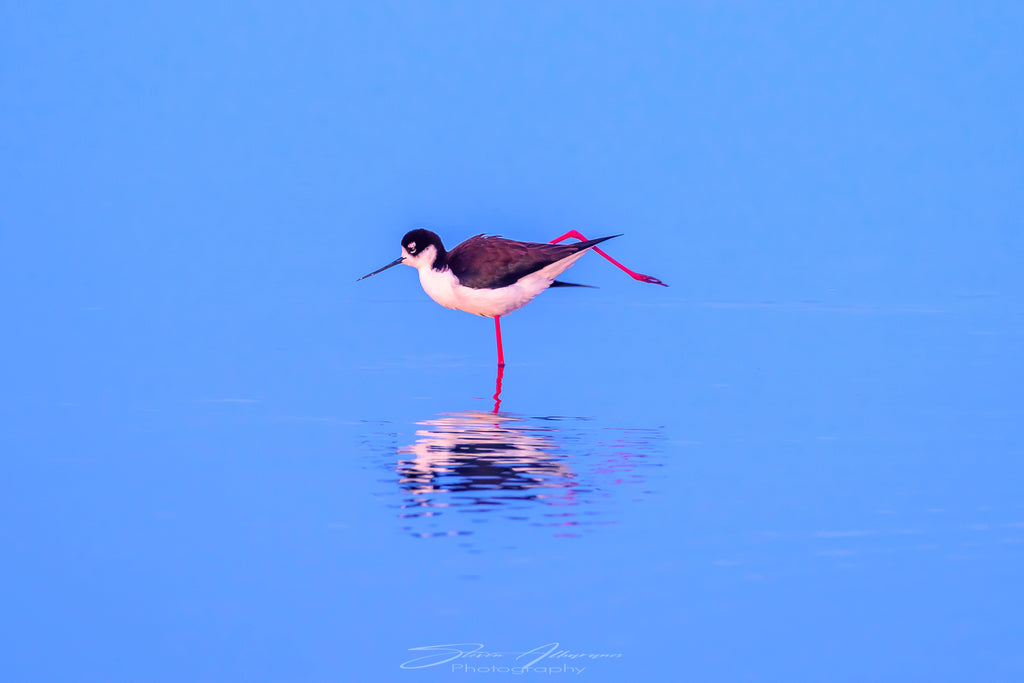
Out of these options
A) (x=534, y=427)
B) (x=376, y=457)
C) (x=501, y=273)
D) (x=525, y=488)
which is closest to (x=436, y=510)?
(x=525, y=488)

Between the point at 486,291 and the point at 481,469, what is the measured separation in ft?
10.5

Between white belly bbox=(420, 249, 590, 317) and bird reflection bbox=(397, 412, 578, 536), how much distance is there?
6.58ft

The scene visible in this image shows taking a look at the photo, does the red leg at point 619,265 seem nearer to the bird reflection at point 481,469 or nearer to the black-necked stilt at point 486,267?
the black-necked stilt at point 486,267

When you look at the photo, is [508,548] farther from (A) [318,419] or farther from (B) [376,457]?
(A) [318,419]

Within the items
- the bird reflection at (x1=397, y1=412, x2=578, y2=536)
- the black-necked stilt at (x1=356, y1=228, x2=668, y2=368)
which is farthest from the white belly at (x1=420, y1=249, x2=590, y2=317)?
the bird reflection at (x1=397, y1=412, x2=578, y2=536)

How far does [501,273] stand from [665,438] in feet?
8.78

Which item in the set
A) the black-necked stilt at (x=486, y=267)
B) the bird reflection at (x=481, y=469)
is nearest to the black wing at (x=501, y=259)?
the black-necked stilt at (x=486, y=267)

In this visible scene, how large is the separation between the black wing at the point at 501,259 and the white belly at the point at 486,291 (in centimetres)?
6

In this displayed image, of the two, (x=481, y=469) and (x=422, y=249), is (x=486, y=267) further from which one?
(x=481, y=469)

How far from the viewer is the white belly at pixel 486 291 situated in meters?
8.67

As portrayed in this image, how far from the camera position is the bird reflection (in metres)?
5.08

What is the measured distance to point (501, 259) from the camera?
8.59 meters

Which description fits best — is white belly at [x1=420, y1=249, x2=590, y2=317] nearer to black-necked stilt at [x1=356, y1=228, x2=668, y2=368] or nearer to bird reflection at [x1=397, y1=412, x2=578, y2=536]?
black-necked stilt at [x1=356, y1=228, x2=668, y2=368]

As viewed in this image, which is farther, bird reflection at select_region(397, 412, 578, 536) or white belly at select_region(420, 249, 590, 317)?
white belly at select_region(420, 249, 590, 317)
